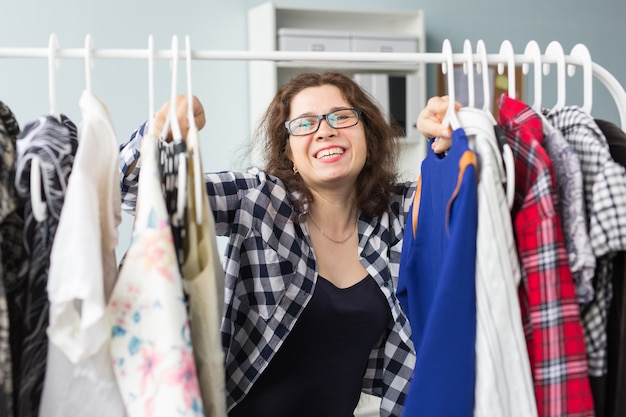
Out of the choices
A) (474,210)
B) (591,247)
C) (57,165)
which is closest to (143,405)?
(57,165)

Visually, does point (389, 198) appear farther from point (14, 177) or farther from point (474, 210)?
point (14, 177)

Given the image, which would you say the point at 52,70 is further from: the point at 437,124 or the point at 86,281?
the point at 437,124

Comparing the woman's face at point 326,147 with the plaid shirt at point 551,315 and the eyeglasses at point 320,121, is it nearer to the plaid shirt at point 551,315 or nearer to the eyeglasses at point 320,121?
the eyeglasses at point 320,121

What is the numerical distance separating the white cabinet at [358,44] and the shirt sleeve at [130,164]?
83.4 inches

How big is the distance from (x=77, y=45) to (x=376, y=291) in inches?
91.9

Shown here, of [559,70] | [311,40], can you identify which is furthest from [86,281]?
[311,40]

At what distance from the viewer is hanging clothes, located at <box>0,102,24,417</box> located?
1.01 m

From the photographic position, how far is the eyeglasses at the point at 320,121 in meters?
1.69

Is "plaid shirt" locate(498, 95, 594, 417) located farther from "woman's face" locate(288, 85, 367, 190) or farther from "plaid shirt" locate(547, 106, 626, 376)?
"woman's face" locate(288, 85, 367, 190)

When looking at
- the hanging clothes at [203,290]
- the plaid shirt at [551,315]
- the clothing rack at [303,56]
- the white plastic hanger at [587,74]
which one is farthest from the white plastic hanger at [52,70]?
the white plastic hanger at [587,74]

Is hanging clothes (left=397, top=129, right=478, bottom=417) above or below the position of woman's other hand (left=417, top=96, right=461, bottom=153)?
below

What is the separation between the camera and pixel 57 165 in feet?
3.55

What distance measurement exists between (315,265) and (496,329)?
1.97 feet

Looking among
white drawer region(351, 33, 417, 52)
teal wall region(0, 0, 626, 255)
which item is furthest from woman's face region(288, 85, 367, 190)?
white drawer region(351, 33, 417, 52)
